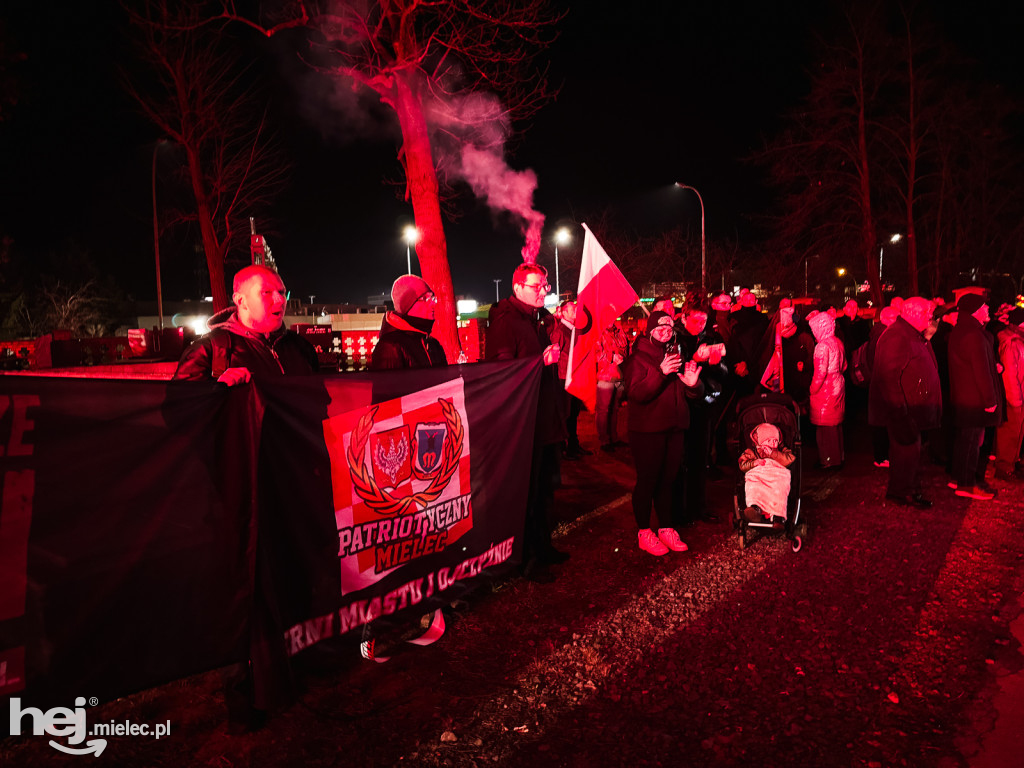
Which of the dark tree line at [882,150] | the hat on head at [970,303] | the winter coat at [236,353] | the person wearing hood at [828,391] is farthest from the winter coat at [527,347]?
the dark tree line at [882,150]

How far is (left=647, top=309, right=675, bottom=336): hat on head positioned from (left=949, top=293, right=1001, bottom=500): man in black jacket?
3.57 meters

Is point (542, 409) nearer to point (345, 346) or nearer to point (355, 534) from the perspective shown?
point (355, 534)

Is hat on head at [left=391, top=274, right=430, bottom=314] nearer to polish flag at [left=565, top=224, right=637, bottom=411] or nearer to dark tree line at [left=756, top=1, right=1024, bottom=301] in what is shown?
polish flag at [left=565, top=224, right=637, bottom=411]

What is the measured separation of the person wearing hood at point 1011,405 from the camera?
7.39 meters

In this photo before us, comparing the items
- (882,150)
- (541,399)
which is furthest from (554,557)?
(882,150)

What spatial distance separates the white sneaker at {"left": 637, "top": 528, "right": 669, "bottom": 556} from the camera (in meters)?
5.30

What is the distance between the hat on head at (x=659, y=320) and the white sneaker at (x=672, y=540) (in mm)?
→ 1592

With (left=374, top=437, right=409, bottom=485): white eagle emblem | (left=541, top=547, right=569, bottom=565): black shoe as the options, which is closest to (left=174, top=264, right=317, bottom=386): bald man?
(left=374, top=437, right=409, bottom=485): white eagle emblem

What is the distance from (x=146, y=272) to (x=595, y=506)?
90383 mm

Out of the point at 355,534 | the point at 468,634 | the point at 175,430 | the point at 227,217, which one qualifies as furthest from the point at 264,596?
the point at 227,217

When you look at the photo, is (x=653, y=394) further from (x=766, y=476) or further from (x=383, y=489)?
(x=383, y=489)

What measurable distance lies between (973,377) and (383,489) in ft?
19.8

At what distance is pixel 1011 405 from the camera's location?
7.42 metres

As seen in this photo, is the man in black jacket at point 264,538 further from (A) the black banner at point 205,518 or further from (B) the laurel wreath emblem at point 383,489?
(B) the laurel wreath emblem at point 383,489
